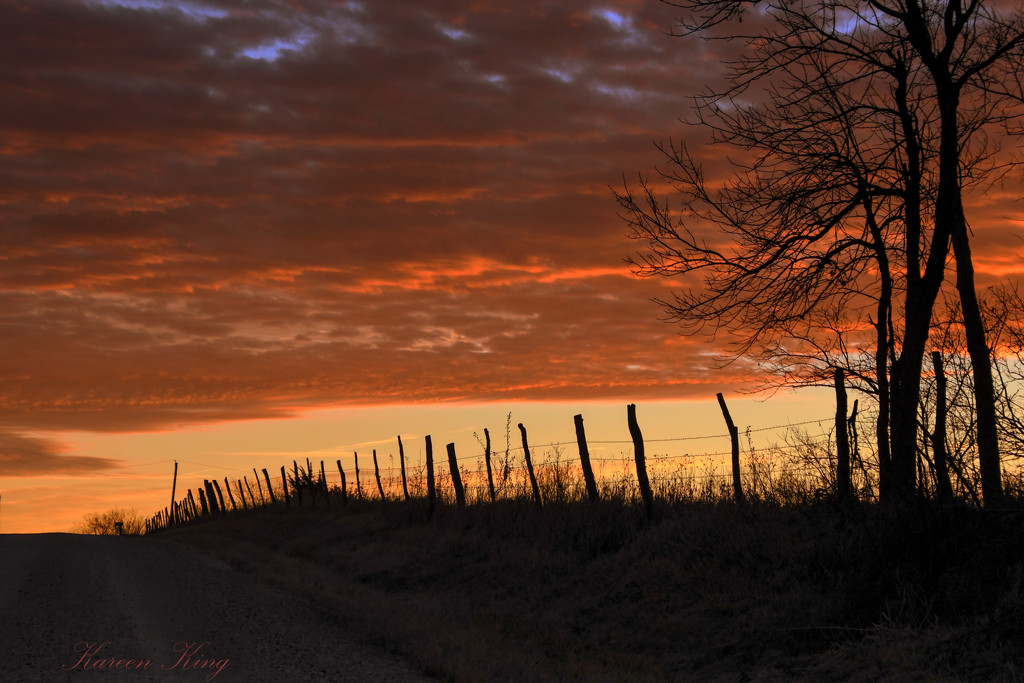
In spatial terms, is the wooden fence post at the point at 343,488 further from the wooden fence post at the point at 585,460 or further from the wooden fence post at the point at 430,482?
the wooden fence post at the point at 585,460

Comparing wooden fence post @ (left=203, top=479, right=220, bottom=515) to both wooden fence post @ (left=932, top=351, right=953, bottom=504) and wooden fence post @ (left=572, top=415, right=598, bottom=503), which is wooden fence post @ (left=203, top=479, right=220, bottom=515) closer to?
wooden fence post @ (left=572, top=415, right=598, bottom=503)

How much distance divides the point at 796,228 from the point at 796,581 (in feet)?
16.7

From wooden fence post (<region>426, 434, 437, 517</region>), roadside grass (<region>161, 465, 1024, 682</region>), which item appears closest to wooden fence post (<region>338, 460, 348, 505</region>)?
wooden fence post (<region>426, 434, 437, 517</region>)

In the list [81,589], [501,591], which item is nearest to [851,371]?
[501,591]

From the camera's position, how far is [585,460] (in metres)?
17.5

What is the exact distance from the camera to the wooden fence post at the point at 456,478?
21595 mm

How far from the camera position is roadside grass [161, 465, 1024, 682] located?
8.13 m

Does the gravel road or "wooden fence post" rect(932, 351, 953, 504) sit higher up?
"wooden fence post" rect(932, 351, 953, 504)

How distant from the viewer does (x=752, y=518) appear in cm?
1264

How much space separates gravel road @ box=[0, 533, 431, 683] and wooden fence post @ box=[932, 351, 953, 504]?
6461mm

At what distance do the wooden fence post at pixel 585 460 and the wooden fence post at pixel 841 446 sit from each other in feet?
18.7

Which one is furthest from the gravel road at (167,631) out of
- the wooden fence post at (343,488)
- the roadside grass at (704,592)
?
the wooden fence post at (343,488)

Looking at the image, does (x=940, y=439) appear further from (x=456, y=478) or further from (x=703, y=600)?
(x=456, y=478)

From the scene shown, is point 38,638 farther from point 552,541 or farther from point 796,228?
point 796,228
